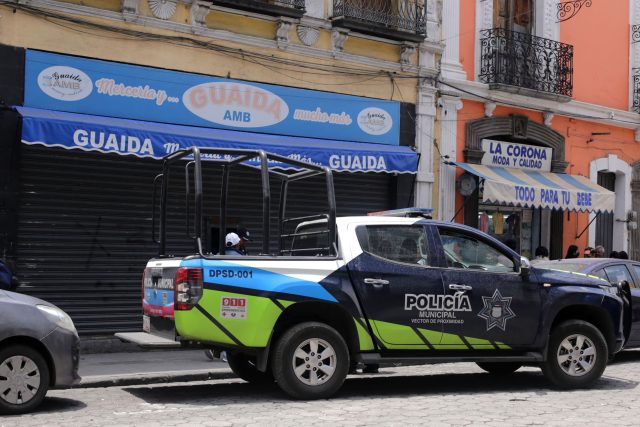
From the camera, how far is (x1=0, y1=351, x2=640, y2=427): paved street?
780 centimetres

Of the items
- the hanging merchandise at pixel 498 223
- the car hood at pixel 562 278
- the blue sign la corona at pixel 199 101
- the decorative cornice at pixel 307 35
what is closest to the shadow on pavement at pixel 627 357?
the car hood at pixel 562 278

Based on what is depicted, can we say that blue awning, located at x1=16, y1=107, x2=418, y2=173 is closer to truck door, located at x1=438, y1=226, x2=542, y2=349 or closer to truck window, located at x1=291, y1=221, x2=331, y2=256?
truck window, located at x1=291, y1=221, x2=331, y2=256

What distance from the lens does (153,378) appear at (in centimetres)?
1046

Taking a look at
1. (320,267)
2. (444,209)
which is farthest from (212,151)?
(444,209)

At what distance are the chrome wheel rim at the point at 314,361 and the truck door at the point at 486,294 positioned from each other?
4.19 ft

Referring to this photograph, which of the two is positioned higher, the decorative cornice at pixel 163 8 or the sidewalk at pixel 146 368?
the decorative cornice at pixel 163 8

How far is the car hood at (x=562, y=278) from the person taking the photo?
987cm

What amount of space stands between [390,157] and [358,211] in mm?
1319

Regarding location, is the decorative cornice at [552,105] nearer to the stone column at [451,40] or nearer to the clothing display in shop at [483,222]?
the stone column at [451,40]

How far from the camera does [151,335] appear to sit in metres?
9.11

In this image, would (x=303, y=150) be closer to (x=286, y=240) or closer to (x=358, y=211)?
(x=358, y=211)

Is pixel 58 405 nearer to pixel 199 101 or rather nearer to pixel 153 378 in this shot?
pixel 153 378

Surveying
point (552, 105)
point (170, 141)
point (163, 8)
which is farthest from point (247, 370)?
point (552, 105)

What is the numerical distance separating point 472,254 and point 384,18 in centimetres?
784
